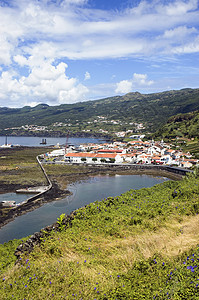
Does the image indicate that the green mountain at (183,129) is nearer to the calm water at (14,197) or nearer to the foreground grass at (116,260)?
the calm water at (14,197)

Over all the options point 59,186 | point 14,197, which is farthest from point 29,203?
point 59,186

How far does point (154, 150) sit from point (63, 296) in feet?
307

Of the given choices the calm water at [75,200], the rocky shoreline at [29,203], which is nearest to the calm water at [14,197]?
the rocky shoreline at [29,203]

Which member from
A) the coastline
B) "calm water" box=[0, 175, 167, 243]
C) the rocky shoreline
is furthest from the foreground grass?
the coastline

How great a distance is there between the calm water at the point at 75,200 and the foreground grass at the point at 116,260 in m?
15.6

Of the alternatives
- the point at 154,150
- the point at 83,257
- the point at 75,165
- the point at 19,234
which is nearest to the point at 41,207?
the point at 19,234

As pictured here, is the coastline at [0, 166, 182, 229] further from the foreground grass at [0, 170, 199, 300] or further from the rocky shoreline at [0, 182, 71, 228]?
the foreground grass at [0, 170, 199, 300]

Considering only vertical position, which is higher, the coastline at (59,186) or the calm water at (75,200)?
the coastline at (59,186)

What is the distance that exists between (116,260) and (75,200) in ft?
104

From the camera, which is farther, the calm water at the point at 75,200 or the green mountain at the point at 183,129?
the green mountain at the point at 183,129

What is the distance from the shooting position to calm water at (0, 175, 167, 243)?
85.8 feet

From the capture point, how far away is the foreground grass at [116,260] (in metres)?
5.56

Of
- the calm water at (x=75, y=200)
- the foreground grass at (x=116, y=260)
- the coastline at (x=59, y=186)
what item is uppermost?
the foreground grass at (x=116, y=260)

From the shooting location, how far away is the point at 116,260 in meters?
7.22
